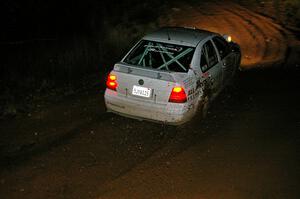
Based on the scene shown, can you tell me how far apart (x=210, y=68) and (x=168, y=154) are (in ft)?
6.93

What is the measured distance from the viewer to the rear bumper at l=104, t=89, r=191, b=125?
6.81 meters

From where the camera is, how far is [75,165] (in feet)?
20.3

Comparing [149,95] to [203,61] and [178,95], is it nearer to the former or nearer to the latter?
[178,95]

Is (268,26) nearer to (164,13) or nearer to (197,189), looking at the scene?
(164,13)

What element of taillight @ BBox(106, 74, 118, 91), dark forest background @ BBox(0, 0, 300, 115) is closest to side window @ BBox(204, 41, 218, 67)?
taillight @ BBox(106, 74, 118, 91)

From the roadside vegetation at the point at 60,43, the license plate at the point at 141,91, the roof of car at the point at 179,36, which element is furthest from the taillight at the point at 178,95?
the roadside vegetation at the point at 60,43

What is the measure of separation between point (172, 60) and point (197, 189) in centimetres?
263

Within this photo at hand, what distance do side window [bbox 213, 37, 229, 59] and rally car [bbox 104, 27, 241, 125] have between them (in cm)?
18

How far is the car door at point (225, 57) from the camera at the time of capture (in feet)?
27.7

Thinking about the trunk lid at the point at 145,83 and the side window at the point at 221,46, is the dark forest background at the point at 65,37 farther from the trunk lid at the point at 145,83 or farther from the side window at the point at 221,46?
the side window at the point at 221,46

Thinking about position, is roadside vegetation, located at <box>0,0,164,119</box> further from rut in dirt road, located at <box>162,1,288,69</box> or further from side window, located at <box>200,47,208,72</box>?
side window, located at <box>200,47,208,72</box>

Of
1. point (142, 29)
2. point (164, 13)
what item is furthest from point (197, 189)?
point (164, 13)

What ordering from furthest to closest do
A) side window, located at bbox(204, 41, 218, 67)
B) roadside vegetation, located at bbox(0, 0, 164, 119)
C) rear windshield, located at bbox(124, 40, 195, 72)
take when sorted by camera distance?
roadside vegetation, located at bbox(0, 0, 164, 119) < side window, located at bbox(204, 41, 218, 67) < rear windshield, located at bbox(124, 40, 195, 72)

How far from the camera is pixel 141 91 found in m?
6.88
